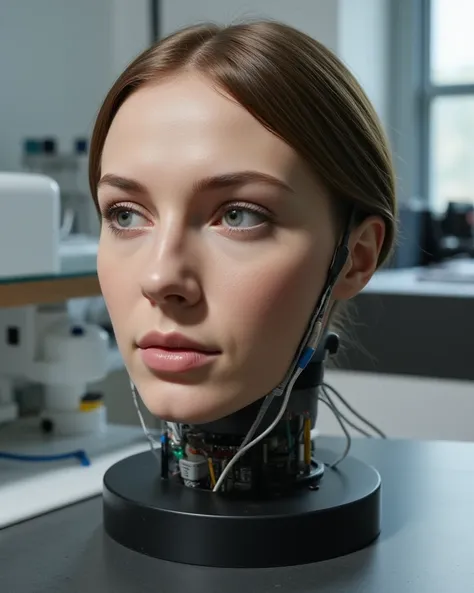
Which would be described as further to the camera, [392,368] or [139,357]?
[392,368]

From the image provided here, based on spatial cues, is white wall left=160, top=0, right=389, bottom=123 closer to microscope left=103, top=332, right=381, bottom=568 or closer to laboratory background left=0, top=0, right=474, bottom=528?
laboratory background left=0, top=0, right=474, bottom=528

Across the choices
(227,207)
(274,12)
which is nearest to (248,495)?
(227,207)

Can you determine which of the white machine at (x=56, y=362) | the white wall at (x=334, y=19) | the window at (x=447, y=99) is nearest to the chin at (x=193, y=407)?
the white machine at (x=56, y=362)

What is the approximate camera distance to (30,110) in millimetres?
2326

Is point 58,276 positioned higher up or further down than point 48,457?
higher up

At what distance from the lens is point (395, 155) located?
112 centimetres

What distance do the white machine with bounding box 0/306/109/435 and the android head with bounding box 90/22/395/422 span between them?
0.38 meters

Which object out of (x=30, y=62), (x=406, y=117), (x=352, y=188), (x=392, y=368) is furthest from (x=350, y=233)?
(x=406, y=117)

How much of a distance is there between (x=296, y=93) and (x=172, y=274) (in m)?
0.17

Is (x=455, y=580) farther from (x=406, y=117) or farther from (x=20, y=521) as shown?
(x=406, y=117)

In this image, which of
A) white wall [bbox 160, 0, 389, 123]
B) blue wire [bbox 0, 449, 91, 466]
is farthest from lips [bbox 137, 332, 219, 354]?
white wall [bbox 160, 0, 389, 123]

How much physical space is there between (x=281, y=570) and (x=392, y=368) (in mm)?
1200

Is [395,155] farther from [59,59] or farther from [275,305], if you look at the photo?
[59,59]

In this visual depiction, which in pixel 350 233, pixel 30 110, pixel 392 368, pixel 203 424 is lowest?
pixel 392 368
